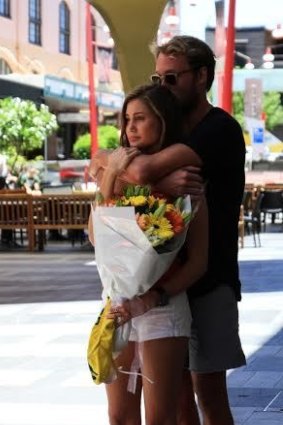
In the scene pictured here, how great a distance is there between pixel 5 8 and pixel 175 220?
115 feet

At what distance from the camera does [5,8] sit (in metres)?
36.6

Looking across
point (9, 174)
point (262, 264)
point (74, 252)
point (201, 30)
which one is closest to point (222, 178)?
point (262, 264)

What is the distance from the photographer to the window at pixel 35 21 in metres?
39.3

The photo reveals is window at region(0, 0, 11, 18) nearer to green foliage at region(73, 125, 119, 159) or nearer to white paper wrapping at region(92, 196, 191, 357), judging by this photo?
green foliage at region(73, 125, 119, 159)

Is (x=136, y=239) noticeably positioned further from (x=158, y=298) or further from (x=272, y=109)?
(x=272, y=109)

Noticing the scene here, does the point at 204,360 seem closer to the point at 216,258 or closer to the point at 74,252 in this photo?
the point at 216,258

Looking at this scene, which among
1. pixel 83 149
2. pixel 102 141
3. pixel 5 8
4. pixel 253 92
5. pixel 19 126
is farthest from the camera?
pixel 5 8

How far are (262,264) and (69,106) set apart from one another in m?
24.1

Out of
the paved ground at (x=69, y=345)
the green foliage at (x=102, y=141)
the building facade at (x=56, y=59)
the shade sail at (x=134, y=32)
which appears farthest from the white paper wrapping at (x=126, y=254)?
the building facade at (x=56, y=59)

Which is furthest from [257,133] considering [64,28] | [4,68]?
[64,28]

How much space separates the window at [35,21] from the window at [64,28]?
9.38 ft

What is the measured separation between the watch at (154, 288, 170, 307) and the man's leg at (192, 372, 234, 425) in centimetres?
37

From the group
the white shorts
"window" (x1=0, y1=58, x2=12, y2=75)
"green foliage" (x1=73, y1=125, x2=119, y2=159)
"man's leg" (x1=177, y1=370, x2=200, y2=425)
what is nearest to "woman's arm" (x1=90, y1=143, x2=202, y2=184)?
the white shorts

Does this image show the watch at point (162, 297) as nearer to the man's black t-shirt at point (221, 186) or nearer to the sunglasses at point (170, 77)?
the man's black t-shirt at point (221, 186)
